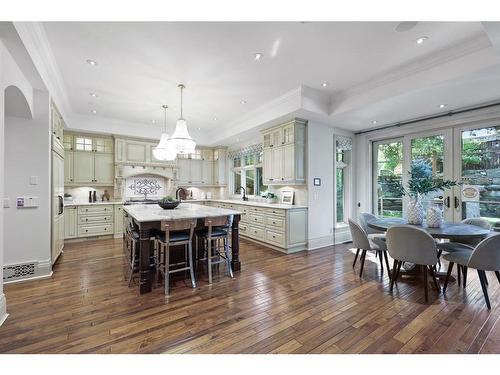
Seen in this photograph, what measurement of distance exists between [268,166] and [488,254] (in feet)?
12.3

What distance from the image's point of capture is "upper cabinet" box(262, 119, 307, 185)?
4594mm

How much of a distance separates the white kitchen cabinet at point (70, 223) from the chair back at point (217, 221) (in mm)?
3985

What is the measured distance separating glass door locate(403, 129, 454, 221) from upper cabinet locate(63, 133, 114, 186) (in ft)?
22.8

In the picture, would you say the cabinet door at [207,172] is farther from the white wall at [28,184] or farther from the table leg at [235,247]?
the white wall at [28,184]

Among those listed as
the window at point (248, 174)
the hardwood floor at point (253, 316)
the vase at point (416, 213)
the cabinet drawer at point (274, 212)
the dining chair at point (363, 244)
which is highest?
the window at point (248, 174)

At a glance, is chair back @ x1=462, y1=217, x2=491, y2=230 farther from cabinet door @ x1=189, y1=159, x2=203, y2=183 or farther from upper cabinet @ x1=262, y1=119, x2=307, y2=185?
cabinet door @ x1=189, y1=159, x2=203, y2=183

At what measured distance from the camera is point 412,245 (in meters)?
2.62

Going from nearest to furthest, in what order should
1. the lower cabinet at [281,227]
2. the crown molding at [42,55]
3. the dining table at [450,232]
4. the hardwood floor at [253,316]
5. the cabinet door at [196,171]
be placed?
the hardwood floor at [253,316] → the crown molding at [42,55] → the dining table at [450,232] → the lower cabinet at [281,227] → the cabinet door at [196,171]

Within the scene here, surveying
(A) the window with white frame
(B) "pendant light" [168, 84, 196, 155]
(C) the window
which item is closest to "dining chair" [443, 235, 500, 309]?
(A) the window with white frame

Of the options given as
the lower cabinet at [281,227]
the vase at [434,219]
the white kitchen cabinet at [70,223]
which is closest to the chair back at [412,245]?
the vase at [434,219]

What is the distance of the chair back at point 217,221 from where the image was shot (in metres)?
3.07
